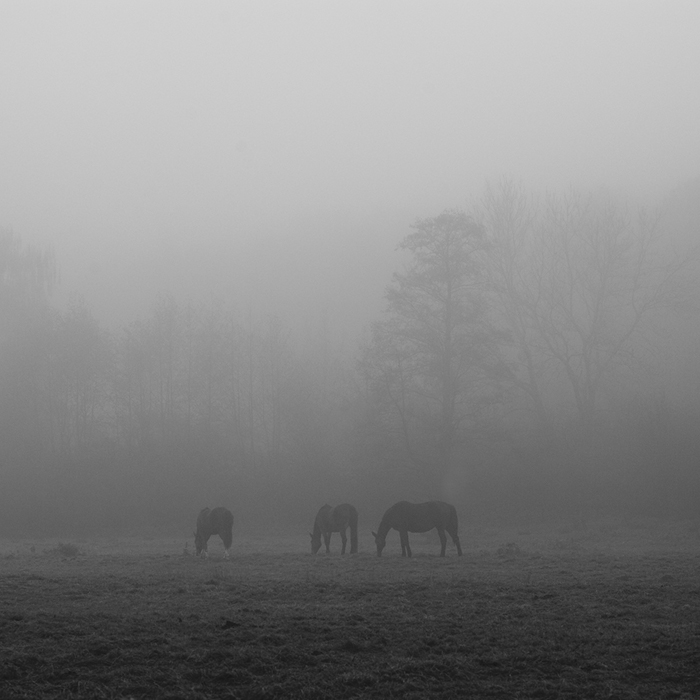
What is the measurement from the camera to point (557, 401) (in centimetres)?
4750

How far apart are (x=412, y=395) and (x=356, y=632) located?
31.7 meters

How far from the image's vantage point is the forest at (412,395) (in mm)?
35625

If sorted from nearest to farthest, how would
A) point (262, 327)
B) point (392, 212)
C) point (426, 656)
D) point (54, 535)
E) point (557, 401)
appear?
point (426, 656) → point (54, 535) → point (557, 401) → point (262, 327) → point (392, 212)

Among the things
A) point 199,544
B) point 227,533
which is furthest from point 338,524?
point 199,544

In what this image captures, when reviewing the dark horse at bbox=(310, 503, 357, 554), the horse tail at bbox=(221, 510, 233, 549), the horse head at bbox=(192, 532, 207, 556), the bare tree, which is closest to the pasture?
the horse tail at bbox=(221, 510, 233, 549)

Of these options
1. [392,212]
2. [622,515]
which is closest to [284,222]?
[392,212]

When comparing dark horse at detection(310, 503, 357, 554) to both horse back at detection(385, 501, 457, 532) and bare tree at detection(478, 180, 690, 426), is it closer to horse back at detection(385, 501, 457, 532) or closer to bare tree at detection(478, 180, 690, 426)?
horse back at detection(385, 501, 457, 532)

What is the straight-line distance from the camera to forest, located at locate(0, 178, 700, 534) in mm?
35625

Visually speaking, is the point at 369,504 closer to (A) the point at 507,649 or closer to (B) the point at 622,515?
(B) the point at 622,515

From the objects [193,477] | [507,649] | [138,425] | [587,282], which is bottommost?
[507,649]

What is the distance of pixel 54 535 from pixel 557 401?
30631 mm

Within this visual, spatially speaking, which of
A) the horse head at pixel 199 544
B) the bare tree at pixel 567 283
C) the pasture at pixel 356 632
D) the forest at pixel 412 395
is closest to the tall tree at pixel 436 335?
the forest at pixel 412 395

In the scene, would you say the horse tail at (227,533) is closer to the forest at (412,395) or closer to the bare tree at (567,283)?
the forest at (412,395)

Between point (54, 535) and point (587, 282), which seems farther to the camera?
point (587, 282)
